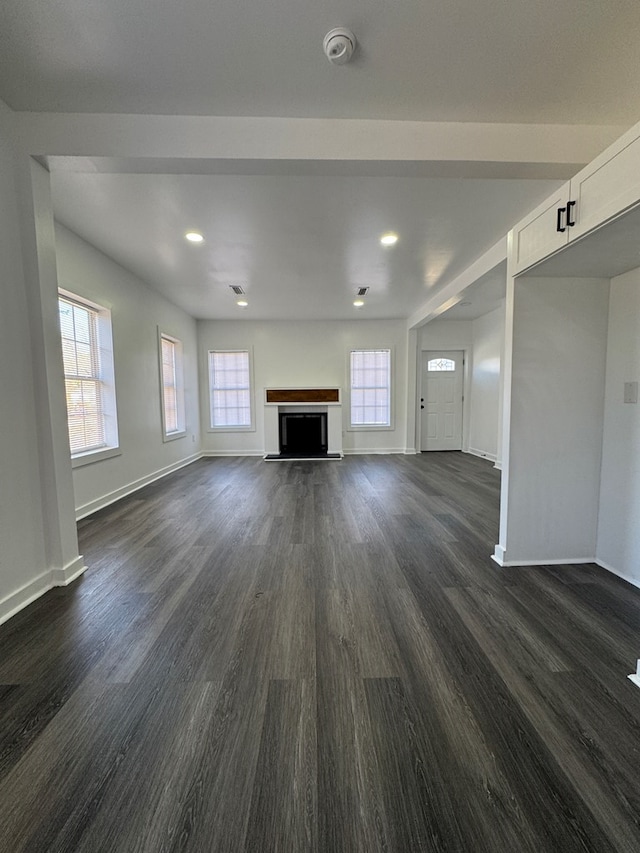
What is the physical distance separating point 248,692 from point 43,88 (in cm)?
294

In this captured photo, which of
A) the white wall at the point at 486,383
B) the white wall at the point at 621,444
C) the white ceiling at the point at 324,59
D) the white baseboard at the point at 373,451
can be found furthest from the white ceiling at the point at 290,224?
the white baseboard at the point at 373,451

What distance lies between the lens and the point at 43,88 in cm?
166

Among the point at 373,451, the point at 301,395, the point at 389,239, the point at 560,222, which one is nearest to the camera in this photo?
the point at 560,222

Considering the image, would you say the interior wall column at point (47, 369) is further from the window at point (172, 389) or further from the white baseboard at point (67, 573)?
the window at point (172, 389)

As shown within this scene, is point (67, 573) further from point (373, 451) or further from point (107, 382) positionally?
point (373, 451)

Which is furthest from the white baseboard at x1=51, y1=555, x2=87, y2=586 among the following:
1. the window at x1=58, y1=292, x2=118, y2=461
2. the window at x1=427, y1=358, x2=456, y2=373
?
the window at x1=427, y1=358, x2=456, y2=373

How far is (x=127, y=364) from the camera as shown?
3.95 meters

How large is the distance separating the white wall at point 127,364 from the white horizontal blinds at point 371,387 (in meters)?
3.22

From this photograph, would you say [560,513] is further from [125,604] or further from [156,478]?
[156,478]

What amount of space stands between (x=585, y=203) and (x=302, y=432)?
17.5 ft

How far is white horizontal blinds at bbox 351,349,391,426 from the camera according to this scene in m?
6.46

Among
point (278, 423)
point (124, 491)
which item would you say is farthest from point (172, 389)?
point (124, 491)

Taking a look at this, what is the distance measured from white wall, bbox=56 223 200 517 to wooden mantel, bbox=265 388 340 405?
1808 mm

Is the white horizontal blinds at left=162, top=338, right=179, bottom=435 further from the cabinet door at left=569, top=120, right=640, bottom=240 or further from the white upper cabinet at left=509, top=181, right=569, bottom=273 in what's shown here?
the cabinet door at left=569, top=120, right=640, bottom=240
